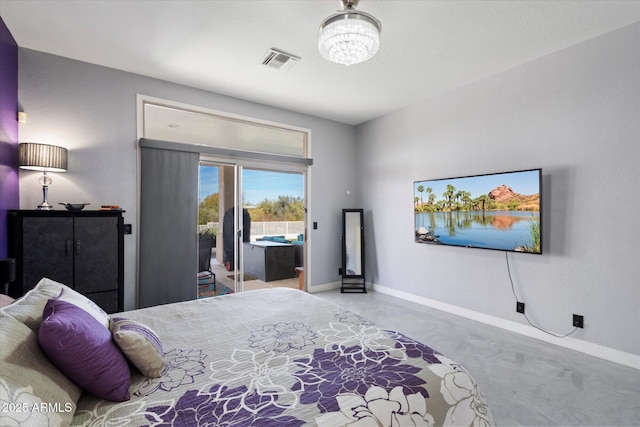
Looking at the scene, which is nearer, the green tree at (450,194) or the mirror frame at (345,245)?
the green tree at (450,194)

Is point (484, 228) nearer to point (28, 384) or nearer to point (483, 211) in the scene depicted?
point (483, 211)

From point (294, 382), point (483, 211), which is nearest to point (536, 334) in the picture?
point (483, 211)

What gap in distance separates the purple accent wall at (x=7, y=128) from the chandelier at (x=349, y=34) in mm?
2611

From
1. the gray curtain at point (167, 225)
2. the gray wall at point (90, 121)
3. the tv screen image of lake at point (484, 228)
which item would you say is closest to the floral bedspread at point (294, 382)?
the gray curtain at point (167, 225)

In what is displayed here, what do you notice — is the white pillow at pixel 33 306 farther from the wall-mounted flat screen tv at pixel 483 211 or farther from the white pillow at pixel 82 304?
the wall-mounted flat screen tv at pixel 483 211

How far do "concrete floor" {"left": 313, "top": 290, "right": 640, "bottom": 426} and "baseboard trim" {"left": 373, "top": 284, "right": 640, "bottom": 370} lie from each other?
7cm

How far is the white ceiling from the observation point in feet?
7.27

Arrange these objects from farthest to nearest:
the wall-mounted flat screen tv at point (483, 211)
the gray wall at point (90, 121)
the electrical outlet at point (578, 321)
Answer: the wall-mounted flat screen tv at point (483, 211), the gray wall at point (90, 121), the electrical outlet at point (578, 321)

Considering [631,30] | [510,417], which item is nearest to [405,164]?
[631,30]

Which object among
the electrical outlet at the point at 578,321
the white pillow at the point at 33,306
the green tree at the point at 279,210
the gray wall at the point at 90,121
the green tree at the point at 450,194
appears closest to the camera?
the white pillow at the point at 33,306

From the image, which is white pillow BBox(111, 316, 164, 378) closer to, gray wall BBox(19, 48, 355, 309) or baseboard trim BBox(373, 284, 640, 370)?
gray wall BBox(19, 48, 355, 309)

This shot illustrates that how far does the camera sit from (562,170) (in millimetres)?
2791

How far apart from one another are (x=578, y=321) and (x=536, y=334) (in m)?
A: 0.39

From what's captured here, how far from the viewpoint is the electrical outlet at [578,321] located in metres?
2.65
